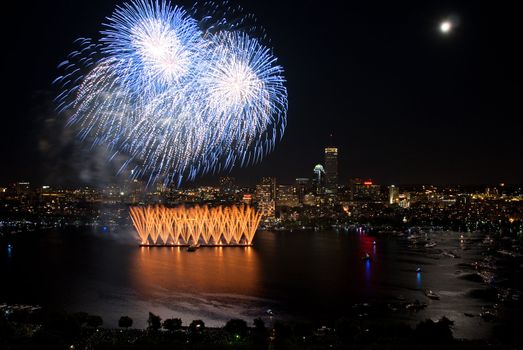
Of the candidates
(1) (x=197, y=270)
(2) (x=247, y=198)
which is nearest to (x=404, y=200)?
(2) (x=247, y=198)

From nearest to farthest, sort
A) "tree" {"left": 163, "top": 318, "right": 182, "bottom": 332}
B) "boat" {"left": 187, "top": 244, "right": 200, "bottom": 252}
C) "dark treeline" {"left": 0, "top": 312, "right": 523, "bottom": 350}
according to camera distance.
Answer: "dark treeline" {"left": 0, "top": 312, "right": 523, "bottom": 350}, "tree" {"left": 163, "top": 318, "right": 182, "bottom": 332}, "boat" {"left": 187, "top": 244, "right": 200, "bottom": 252}

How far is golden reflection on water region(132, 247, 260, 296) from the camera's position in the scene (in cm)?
1566

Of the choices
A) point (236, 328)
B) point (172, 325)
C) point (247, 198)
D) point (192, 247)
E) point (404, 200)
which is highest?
point (404, 200)

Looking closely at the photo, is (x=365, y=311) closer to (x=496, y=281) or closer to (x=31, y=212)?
(x=496, y=281)

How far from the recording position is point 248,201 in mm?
60531

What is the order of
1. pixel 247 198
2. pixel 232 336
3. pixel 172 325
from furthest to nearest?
pixel 247 198 → pixel 172 325 → pixel 232 336

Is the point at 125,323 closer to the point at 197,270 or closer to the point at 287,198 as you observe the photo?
the point at 197,270

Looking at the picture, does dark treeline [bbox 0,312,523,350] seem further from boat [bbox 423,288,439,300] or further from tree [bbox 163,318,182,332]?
boat [bbox 423,288,439,300]

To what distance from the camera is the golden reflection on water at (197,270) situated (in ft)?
51.4

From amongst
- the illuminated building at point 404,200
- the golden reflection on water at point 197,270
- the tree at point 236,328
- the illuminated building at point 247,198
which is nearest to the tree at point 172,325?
the tree at point 236,328

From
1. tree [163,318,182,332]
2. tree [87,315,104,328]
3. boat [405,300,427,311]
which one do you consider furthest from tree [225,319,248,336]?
boat [405,300,427,311]

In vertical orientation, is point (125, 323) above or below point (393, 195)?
below

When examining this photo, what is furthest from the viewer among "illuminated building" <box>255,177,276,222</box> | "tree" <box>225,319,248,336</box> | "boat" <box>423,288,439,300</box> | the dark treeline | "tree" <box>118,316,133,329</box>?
"illuminated building" <box>255,177,276,222</box>

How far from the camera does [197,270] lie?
1862 cm
